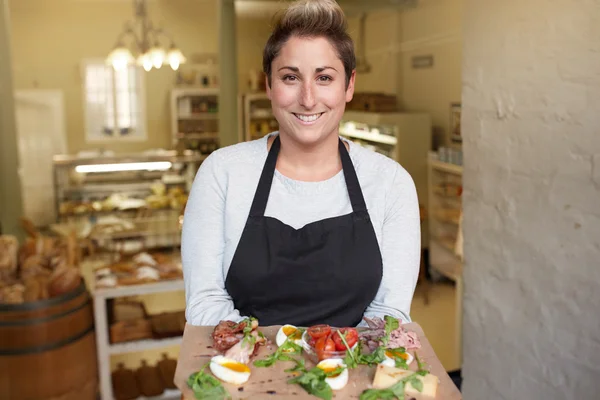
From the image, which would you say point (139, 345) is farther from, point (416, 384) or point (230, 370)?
point (416, 384)

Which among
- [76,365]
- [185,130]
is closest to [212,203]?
[76,365]

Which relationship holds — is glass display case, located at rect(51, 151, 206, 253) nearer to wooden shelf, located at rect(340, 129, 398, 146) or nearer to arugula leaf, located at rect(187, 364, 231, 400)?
wooden shelf, located at rect(340, 129, 398, 146)

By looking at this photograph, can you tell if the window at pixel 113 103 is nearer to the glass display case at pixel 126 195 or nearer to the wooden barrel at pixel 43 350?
the glass display case at pixel 126 195

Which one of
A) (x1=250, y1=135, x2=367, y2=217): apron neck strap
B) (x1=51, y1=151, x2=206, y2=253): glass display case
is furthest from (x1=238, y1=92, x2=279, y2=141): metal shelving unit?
(x1=250, y1=135, x2=367, y2=217): apron neck strap

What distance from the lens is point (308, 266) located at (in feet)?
5.47

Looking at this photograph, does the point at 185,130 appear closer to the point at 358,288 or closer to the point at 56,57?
the point at 56,57

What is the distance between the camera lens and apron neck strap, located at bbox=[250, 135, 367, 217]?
1669 millimetres

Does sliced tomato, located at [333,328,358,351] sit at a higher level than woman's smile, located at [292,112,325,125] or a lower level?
lower

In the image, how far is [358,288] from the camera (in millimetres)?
1652

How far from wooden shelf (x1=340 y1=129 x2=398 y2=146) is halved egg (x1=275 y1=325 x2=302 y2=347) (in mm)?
6344

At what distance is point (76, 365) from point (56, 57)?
8645 mm

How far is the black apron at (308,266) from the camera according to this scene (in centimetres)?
165

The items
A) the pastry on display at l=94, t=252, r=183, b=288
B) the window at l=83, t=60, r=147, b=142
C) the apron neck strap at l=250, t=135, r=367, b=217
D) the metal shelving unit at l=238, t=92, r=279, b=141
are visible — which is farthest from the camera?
the window at l=83, t=60, r=147, b=142

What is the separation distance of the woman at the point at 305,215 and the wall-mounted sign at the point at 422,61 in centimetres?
652
